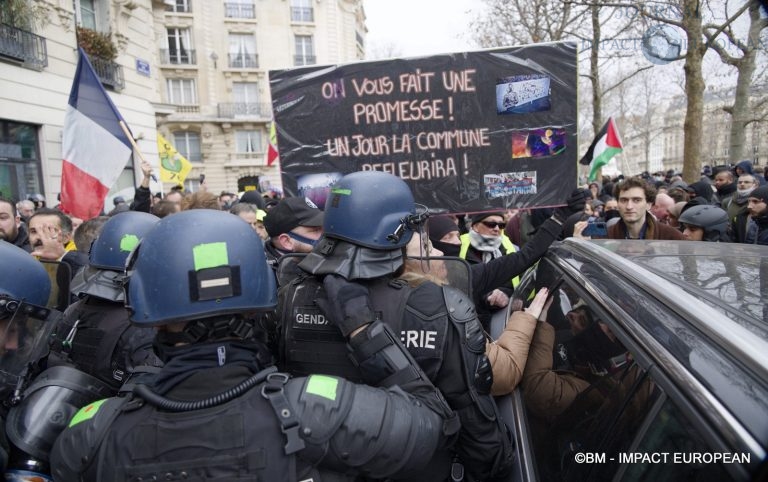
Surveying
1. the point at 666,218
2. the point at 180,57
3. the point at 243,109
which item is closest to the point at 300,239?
the point at 666,218

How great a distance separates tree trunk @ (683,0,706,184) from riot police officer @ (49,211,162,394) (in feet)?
37.2

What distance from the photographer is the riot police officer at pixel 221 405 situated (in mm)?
1147

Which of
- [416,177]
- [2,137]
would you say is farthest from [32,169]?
[416,177]

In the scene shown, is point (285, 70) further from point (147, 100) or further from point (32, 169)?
point (147, 100)

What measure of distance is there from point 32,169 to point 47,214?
9.01 metres

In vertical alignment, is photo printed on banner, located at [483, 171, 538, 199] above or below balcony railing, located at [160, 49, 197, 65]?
below

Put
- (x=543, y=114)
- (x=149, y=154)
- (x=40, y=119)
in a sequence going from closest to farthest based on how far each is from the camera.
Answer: (x=543, y=114)
(x=40, y=119)
(x=149, y=154)

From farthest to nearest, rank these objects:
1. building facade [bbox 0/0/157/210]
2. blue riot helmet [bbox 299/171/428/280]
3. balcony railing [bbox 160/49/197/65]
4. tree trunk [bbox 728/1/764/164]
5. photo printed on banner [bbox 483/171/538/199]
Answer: balcony railing [bbox 160/49/197/65]
tree trunk [bbox 728/1/764/164]
building facade [bbox 0/0/157/210]
photo printed on banner [bbox 483/171/538/199]
blue riot helmet [bbox 299/171/428/280]

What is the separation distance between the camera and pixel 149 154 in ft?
49.2

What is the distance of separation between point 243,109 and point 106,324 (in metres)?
38.3

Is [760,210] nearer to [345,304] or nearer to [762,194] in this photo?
[762,194]

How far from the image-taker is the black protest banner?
11.8ft

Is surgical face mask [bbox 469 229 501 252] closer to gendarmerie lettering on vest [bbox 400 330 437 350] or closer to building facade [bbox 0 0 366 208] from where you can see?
gendarmerie lettering on vest [bbox 400 330 437 350]

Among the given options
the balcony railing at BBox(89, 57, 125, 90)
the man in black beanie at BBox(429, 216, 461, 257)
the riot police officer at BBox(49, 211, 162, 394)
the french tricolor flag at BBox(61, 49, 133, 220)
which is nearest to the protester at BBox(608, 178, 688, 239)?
the man in black beanie at BBox(429, 216, 461, 257)
